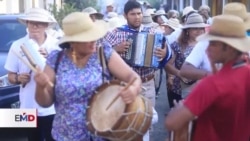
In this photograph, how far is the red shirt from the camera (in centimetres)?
351

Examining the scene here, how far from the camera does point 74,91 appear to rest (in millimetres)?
4258

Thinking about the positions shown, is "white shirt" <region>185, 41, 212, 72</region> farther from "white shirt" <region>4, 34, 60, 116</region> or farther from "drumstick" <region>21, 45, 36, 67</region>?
"drumstick" <region>21, 45, 36, 67</region>

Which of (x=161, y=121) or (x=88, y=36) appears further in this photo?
(x=161, y=121)

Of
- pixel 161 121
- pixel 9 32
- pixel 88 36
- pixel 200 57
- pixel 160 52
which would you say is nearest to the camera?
pixel 88 36

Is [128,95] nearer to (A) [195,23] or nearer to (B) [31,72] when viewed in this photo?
(B) [31,72]

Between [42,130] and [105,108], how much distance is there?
1.91m

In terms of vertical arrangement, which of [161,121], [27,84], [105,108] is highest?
[105,108]

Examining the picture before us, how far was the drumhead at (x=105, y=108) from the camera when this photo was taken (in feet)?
13.1

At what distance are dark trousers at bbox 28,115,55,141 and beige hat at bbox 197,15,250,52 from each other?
2494mm

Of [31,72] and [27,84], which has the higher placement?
[31,72]

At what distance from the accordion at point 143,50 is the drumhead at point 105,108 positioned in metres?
2.26

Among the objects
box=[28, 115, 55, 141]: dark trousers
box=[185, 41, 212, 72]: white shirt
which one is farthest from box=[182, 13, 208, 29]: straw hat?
box=[28, 115, 55, 141]: dark trousers

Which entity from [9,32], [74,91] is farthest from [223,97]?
[9,32]

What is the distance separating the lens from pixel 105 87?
4.17 meters
